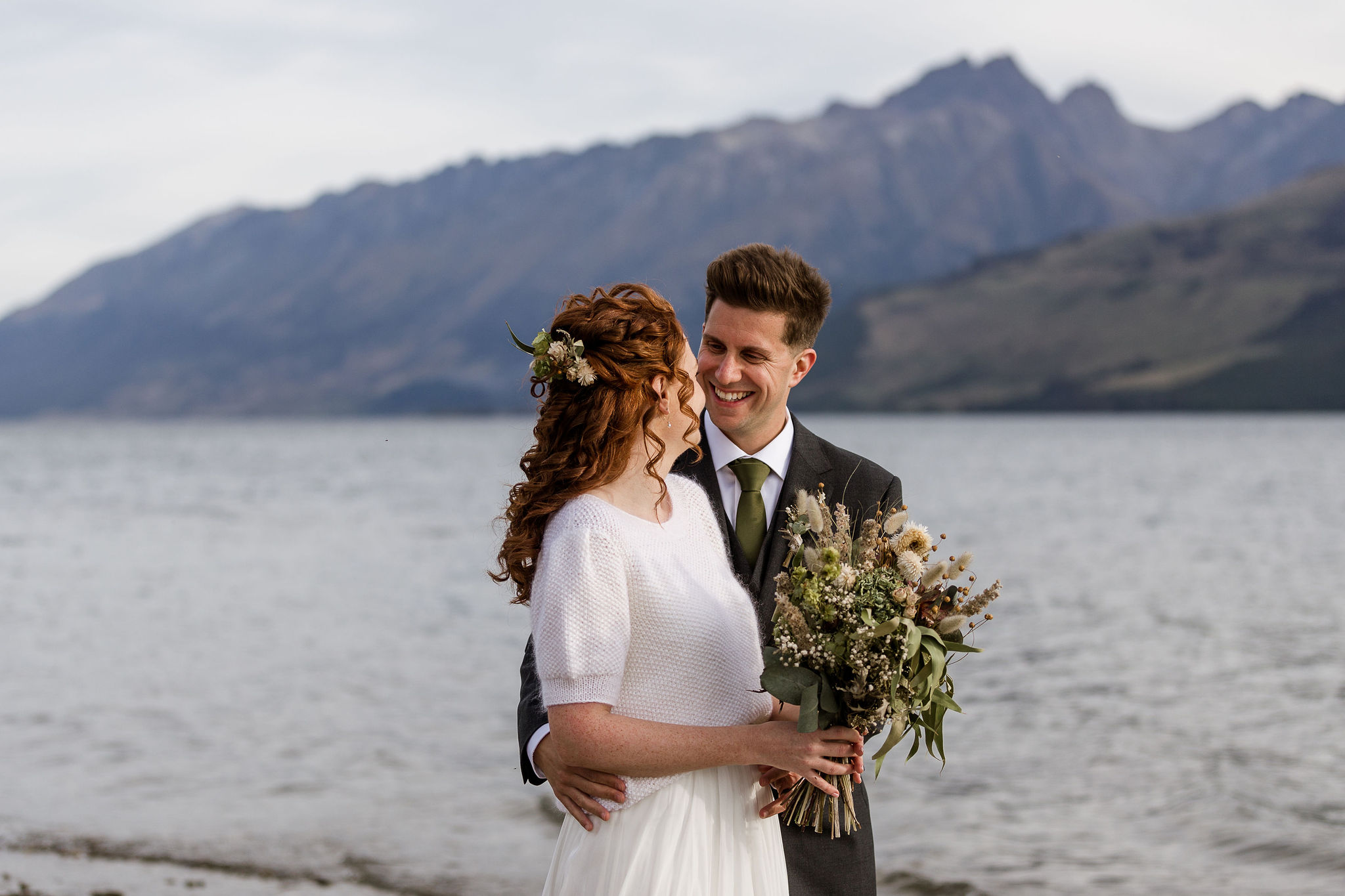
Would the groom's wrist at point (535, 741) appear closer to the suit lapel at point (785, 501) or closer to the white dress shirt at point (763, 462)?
the suit lapel at point (785, 501)

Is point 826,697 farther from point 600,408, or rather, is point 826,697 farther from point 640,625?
point 600,408

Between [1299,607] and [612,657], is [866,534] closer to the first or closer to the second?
[612,657]

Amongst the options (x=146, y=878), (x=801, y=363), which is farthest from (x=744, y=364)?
(x=146, y=878)

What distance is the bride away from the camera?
295cm

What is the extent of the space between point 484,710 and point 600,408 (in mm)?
14046

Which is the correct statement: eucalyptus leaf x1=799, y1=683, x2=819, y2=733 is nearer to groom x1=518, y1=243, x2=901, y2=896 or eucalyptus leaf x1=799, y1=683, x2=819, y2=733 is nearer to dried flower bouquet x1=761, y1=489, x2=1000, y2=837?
dried flower bouquet x1=761, y1=489, x2=1000, y2=837

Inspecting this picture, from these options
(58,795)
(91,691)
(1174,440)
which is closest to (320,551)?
(91,691)

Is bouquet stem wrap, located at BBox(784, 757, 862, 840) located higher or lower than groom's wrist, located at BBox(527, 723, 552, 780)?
lower

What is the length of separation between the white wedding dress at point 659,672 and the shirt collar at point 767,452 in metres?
0.54

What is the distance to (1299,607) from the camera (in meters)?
25.9

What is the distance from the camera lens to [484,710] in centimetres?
1647

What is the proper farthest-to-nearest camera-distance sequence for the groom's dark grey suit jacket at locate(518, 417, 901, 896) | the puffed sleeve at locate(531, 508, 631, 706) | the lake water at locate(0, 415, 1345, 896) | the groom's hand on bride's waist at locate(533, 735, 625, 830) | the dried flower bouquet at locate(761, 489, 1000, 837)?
the lake water at locate(0, 415, 1345, 896)
the groom's dark grey suit jacket at locate(518, 417, 901, 896)
the groom's hand on bride's waist at locate(533, 735, 625, 830)
the dried flower bouquet at locate(761, 489, 1000, 837)
the puffed sleeve at locate(531, 508, 631, 706)

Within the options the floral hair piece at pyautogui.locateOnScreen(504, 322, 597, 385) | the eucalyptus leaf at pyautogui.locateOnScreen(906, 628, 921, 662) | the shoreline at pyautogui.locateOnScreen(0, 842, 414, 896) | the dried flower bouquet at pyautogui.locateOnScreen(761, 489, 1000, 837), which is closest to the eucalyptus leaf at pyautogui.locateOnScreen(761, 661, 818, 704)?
the dried flower bouquet at pyautogui.locateOnScreen(761, 489, 1000, 837)

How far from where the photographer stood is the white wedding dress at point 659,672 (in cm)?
293
